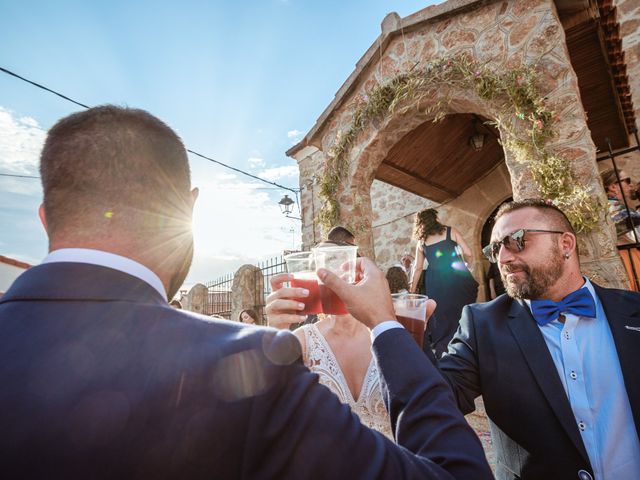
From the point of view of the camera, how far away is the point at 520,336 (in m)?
1.89

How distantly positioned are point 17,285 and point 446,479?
1019mm

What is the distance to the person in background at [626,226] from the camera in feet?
10.7

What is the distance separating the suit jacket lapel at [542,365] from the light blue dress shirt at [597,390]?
0.07 m

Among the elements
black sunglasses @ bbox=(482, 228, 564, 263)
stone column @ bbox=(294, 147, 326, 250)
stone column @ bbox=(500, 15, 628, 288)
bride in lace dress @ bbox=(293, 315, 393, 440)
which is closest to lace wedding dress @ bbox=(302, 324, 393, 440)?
bride in lace dress @ bbox=(293, 315, 393, 440)

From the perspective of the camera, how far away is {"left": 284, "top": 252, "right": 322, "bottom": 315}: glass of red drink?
4.60ft

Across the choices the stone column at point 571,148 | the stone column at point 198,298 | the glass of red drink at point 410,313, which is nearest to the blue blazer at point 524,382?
the glass of red drink at point 410,313

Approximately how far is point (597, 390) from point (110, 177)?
7.38ft

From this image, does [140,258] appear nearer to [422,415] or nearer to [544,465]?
[422,415]

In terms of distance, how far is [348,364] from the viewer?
2174mm

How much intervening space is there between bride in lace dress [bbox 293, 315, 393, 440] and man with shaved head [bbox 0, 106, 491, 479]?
1131 millimetres

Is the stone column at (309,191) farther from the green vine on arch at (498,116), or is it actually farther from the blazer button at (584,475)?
the blazer button at (584,475)

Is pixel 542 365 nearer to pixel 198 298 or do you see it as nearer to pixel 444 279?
pixel 444 279

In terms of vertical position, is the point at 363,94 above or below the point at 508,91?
above

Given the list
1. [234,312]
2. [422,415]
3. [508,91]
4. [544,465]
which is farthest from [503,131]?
[234,312]
